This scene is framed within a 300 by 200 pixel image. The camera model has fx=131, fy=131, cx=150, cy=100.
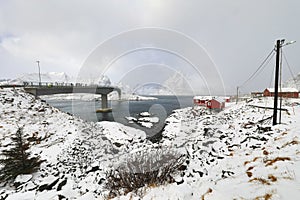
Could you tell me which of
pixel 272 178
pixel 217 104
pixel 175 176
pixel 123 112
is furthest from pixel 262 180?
pixel 123 112

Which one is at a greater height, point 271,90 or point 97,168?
point 271,90

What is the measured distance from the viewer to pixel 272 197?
10.1ft

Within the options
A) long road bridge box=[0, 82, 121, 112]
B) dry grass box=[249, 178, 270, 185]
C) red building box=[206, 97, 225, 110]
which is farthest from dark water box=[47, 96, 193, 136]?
dry grass box=[249, 178, 270, 185]

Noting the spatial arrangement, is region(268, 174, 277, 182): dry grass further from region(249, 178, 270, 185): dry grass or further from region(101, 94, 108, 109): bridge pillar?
region(101, 94, 108, 109): bridge pillar

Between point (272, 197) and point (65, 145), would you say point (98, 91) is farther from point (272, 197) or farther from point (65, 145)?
point (272, 197)

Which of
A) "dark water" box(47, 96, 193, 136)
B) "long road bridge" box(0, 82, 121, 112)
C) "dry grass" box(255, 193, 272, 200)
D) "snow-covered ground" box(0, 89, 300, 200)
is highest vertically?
"long road bridge" box(0, 82, 121, 112)

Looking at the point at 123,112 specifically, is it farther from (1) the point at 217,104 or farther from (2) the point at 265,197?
(2) the point at 265,197

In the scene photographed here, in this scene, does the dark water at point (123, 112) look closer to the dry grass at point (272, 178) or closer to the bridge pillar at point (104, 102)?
the bridge pillar at point (104, 102)

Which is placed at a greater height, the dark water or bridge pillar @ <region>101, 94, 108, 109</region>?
bridge pillar @ <region>101, 94, 108, 109</region>

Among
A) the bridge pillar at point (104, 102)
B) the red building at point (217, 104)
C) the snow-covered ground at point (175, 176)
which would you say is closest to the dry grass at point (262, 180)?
the snow-covered ground at point (175, 176)

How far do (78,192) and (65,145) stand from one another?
6.12 meters

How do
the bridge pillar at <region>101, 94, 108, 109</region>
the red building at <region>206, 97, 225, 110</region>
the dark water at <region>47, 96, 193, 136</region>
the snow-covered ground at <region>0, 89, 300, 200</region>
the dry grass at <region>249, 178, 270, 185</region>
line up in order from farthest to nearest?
the bridge pillar at <region>101, 94, 108, 109</region> < the red building at <region>206, 97, 225, 110</region> < the dark water at <region>47, 96, 193, 136</region> < the snow-covered ground at <region>0, 89, 300, 200</region> < the dry grass at <region>249, 178, 270, 185</region>

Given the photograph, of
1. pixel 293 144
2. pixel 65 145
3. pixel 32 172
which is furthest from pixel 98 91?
pixel 293 144

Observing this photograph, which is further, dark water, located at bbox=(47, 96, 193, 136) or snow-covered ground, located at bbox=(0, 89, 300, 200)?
dark water, located at bbox=(47, 96, 193, 136)
